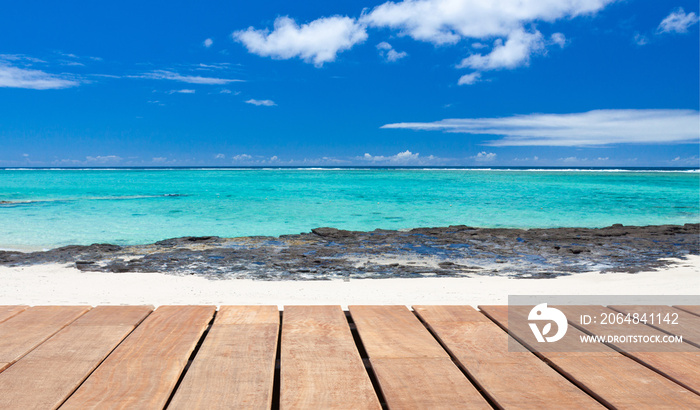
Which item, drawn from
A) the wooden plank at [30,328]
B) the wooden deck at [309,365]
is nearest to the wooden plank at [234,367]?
the wooden deck at [309,365]

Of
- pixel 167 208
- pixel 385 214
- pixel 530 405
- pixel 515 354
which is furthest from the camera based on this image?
pixel 167 208

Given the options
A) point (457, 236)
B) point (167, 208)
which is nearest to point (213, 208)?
point (167, 208)

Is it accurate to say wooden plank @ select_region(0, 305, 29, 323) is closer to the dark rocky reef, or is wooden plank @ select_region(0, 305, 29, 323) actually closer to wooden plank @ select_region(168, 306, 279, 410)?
wooden plank @ select_region(168, 306, 279, 410)

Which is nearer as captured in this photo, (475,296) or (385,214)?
(475,296)

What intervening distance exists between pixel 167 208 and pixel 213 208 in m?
2.17

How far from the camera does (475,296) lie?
248 inches

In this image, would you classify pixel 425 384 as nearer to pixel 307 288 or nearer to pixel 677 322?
pixel 677 322

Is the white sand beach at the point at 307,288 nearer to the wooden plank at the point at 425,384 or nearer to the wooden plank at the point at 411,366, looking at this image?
the wooden plank at the point at 411,366

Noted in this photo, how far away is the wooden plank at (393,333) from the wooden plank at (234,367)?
40cm

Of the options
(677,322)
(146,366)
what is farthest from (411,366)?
(677,322)

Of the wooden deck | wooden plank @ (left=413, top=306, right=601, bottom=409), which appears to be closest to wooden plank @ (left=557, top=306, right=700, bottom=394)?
the wooden deck

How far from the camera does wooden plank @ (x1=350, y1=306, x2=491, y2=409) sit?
1.51 m

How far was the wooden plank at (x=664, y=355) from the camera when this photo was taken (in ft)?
5.57

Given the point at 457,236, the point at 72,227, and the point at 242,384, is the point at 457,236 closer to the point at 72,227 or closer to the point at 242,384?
the point at 242,384
